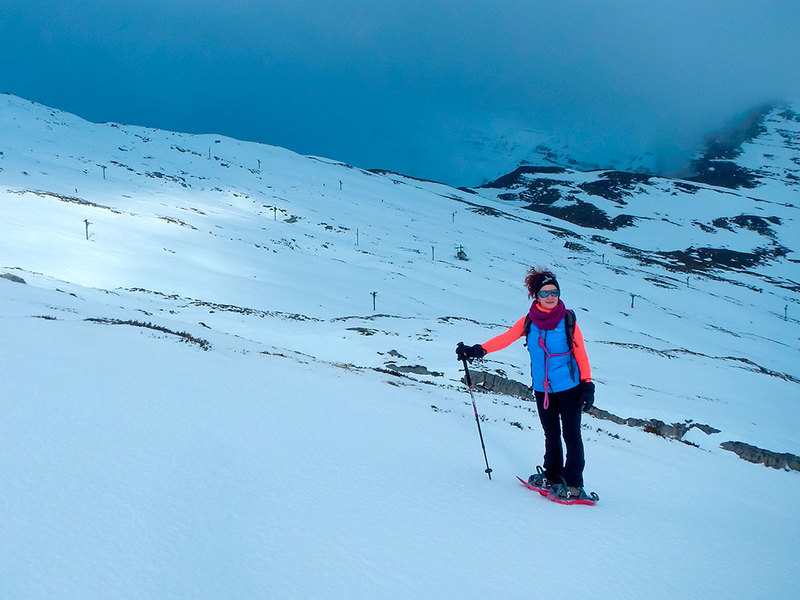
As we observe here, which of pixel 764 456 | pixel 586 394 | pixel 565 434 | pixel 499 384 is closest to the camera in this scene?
pixel 586 394

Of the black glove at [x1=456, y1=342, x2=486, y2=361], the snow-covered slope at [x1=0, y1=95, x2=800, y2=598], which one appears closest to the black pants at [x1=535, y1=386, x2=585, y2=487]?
the snow-covered slope at [x1=0, y1=95, x2=800, y2=598]

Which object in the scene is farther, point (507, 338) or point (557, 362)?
point (507, 338)

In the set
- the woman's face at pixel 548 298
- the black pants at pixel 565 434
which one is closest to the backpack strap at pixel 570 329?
the woman's face at pixel 548 298

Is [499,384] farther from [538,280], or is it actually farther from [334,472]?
[334,472]

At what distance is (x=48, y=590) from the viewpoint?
3.10 meters

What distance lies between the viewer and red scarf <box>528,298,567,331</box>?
617cm

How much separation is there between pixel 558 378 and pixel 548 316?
2.43ft

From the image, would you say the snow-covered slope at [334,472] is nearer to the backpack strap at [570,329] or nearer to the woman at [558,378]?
the woman at [558,378]

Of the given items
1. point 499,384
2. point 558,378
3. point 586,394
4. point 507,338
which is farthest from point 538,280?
point 499,384

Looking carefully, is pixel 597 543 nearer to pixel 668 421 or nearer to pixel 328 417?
pixel 328 417

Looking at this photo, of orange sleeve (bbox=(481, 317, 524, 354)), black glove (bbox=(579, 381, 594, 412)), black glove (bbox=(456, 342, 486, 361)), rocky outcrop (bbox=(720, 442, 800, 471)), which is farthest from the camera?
rocky outcrop (bbox=(720, 442, 800, 471))

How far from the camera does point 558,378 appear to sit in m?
6.22

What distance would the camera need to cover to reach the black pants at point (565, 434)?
6215mm

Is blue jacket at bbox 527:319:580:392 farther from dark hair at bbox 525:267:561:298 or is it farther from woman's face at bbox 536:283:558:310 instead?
dark hair at bbox 525:267:561:298
